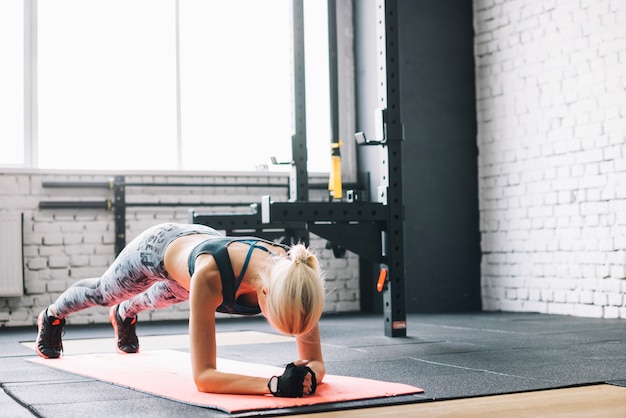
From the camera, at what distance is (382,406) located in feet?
7.11

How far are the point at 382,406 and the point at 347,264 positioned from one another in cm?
423

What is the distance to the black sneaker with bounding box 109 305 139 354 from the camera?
11.4 feet

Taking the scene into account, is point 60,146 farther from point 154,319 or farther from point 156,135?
point 154,319

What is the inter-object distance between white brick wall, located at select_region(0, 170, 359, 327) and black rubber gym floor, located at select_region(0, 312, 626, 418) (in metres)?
0.29

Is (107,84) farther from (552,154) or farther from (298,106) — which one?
(552,154)

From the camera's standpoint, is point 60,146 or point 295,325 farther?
point 60,146

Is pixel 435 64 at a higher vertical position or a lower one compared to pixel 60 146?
higher

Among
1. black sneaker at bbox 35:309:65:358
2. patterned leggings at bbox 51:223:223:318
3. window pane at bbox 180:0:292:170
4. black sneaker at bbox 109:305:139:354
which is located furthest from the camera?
window pane at bbox 180:0:292:170

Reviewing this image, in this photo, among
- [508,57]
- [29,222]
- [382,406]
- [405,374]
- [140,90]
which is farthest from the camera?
[508,57]

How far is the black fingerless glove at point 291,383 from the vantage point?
220 cm

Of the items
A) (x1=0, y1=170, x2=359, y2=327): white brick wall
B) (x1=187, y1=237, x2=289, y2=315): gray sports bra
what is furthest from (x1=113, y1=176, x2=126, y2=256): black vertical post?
(x1=187, y1=237, x2=289, y2=315): gray sports bra

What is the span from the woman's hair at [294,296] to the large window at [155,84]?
3488mm

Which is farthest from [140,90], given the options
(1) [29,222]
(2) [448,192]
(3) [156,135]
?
(2) [448,192]

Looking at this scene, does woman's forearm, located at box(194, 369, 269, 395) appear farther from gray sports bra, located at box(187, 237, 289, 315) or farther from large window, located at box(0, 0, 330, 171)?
large window, located at box(0, 0, 330, 171)
